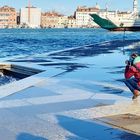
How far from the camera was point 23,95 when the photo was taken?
466 inches

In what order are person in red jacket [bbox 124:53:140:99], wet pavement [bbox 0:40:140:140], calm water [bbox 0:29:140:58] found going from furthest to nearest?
calm water [bbox 0:29:140:58]
person in red jacket [bbox 124:53:140:99]
wet pavement [bbox 0:40:140:140]

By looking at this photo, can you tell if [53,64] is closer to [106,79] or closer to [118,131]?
[106,79]

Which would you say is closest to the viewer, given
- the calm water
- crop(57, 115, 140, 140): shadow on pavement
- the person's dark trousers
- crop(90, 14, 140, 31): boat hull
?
crop(57, 115, 140, 140): shadow on pavement

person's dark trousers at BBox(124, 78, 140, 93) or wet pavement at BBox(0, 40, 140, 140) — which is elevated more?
person's dark trousers at BBox(124, 78, 140, 93)

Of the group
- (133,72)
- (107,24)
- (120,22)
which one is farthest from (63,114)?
(120,22)

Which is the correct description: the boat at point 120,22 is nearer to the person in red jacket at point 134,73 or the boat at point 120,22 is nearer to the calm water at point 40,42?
the calm water at point 40,42

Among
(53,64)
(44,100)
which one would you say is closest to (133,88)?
(44,100)

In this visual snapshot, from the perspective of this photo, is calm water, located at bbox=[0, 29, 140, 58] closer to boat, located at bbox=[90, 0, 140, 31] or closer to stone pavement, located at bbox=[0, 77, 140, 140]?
boat, located at bbox=[90, 0, 140, 31]

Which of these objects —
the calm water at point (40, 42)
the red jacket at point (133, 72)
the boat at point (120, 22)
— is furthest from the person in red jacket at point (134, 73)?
the boat at point (120, 22)

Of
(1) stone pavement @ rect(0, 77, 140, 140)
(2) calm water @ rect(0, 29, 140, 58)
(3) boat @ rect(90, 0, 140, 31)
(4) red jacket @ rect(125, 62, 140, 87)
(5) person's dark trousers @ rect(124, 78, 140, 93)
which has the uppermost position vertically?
(4) red jacket @ rect(125, 62, 140, 87)

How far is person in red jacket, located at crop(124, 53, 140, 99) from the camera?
10.8m

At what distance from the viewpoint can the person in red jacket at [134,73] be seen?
424 inches

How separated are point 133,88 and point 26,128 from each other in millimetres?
3553

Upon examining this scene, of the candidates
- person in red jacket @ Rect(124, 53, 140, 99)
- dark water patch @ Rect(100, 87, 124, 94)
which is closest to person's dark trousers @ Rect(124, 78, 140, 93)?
person in red jacket @ Rect(124, 53, 140, 99)
